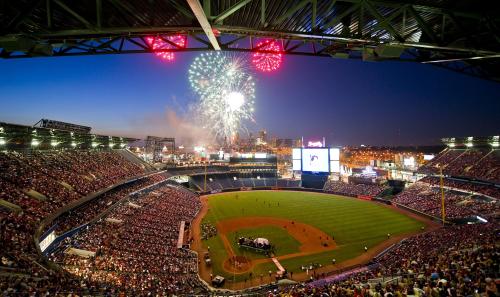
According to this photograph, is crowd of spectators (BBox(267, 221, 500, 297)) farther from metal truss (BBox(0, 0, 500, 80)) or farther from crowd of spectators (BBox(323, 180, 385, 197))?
crowd of spectators (BBox(323, 180, 385, 197))

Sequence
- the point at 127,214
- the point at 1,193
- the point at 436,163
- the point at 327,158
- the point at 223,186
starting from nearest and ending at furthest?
the point at 1,193, the point at 127,214, the point at 436,163, the point at 327,158, the point at 223,186

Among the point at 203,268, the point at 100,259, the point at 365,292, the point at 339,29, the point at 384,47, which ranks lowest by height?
the point at 203,268

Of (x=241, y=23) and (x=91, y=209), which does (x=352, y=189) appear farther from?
(x=241, y=23)

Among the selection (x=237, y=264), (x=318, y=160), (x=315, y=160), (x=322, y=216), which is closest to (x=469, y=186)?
(x=322, y=216)

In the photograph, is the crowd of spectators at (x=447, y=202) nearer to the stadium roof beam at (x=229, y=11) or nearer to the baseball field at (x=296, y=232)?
the baseball field at (x=296, y=232)

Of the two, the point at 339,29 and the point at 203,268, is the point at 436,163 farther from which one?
the point at 339,29

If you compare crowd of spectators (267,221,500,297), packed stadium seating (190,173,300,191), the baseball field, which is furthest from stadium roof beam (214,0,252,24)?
packed stadium seating (190,173,300,191)

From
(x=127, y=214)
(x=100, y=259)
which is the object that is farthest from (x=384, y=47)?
(x=127, y=214)
